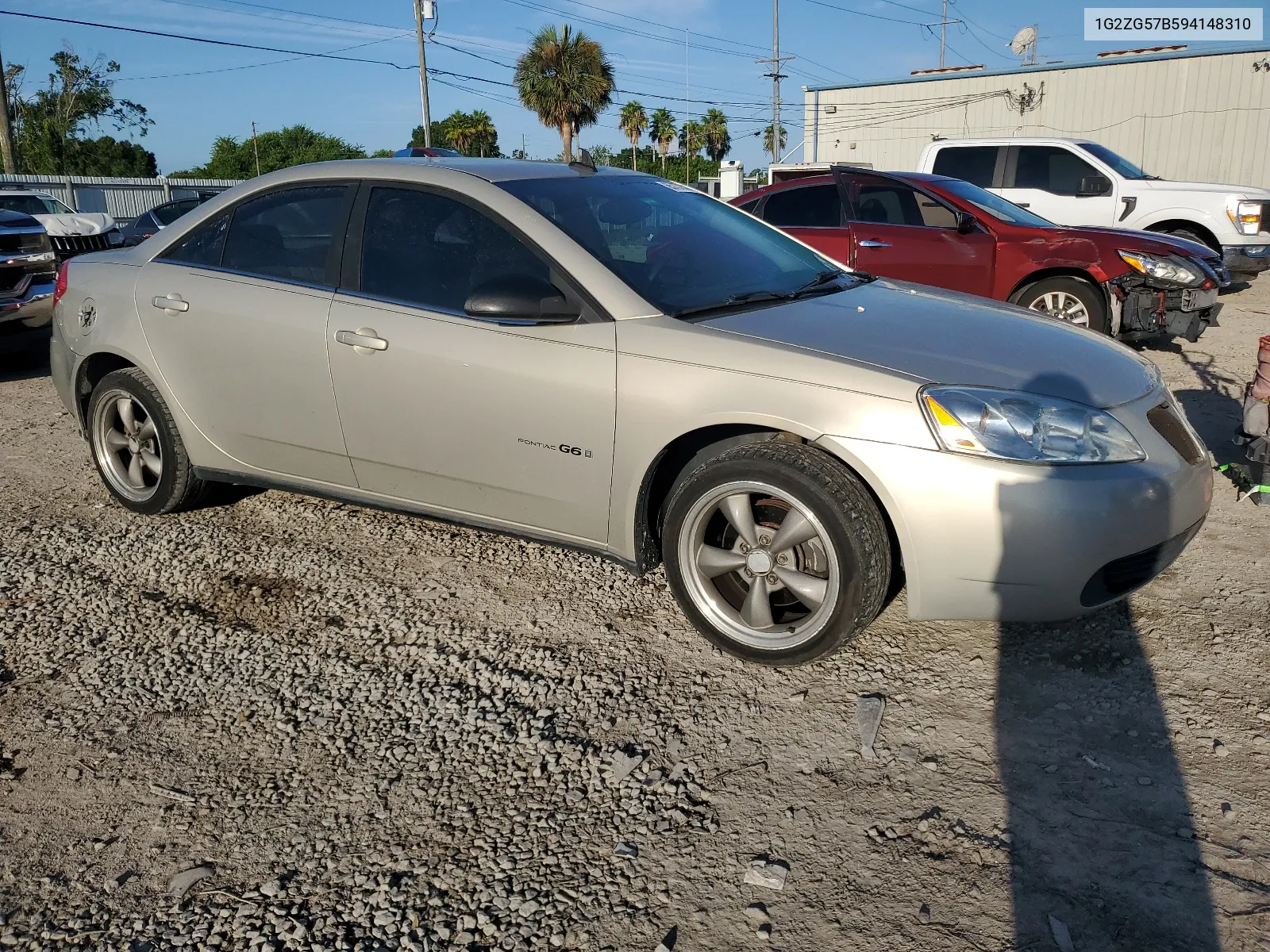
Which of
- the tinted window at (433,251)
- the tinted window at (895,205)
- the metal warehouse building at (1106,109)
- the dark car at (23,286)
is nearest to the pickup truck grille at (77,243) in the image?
the dark car at (23,286)

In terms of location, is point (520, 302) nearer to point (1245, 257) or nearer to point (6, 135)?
point (1245, 257)

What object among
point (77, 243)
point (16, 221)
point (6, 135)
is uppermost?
point (6, 135)

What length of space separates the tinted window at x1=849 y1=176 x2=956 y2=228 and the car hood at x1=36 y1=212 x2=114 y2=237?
35.5 feet

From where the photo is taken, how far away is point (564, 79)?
42.6 m

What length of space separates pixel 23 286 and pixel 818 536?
8056 millimetres

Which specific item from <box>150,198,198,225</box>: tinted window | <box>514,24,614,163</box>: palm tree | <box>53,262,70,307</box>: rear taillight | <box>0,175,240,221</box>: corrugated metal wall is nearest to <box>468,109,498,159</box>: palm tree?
<box>514,24,614,163</box>: palm tree

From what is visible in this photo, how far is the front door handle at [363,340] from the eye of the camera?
379 centimetres

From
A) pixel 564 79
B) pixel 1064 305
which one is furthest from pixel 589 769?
pixel 564 79

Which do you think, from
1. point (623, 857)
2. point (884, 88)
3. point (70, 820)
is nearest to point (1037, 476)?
point (623, 857)

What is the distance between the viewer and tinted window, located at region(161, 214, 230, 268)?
4.40m

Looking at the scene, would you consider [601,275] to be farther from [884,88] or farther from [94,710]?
[884,88]

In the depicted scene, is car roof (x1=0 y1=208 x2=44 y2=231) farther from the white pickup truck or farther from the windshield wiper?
the white pickup truck

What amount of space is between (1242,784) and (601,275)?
2.42 meters

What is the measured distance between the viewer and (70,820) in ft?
8.63
